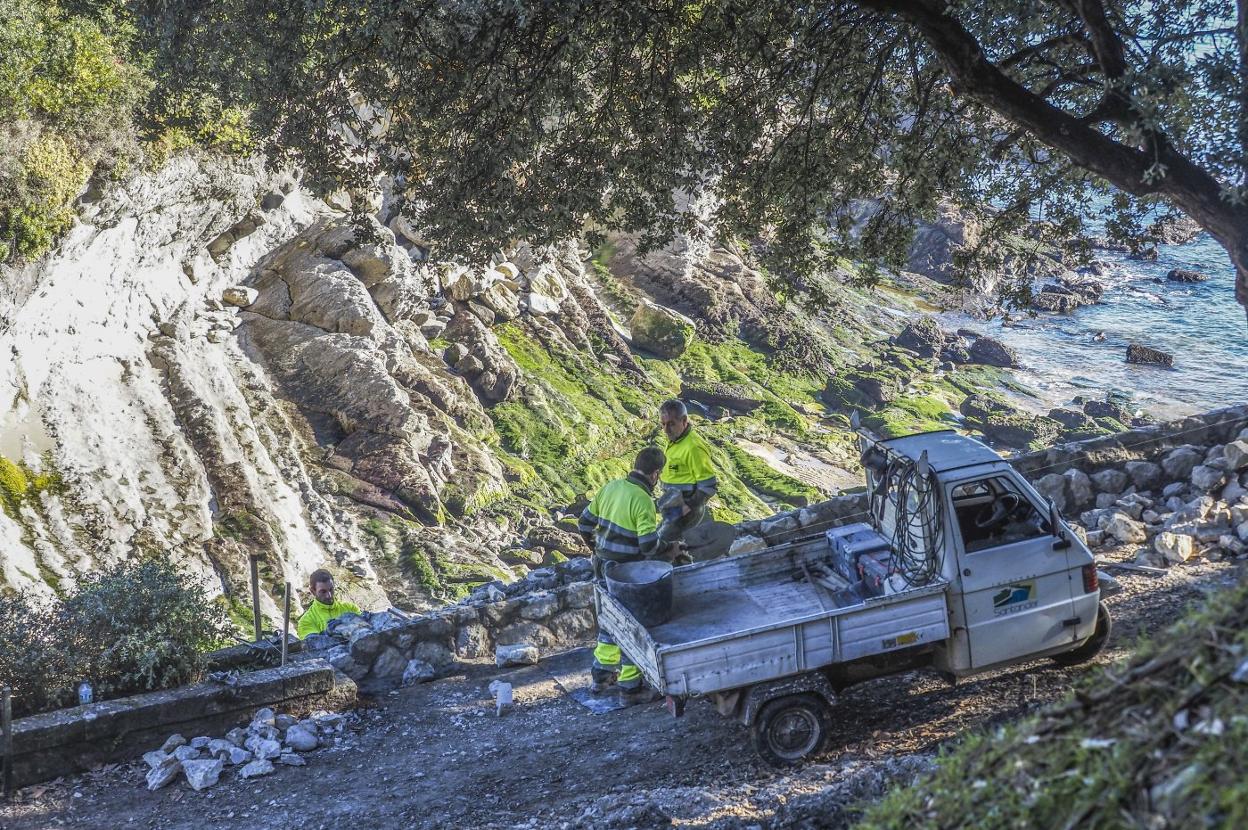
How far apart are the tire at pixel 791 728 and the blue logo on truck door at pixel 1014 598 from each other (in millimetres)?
1415

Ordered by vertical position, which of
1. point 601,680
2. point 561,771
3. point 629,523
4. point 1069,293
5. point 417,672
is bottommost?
point 561,771

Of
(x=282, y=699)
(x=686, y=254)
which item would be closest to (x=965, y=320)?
(x=686, y=254)

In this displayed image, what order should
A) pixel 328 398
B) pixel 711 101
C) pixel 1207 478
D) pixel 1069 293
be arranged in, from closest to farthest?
1. pixel 711 101
2. pixel 1207 478
3. pixel 328 398
4. pixel 1069 293

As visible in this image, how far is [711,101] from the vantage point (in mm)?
11289

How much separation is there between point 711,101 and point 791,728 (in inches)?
275

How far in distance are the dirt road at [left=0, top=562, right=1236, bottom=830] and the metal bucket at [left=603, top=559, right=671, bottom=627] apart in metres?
0.88

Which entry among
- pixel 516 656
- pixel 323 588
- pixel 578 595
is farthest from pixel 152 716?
pixel 578 595

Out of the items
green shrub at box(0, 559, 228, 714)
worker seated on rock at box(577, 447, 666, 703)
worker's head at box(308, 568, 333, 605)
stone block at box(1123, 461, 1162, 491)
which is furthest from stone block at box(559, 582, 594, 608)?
stone block at box(1123, 461, 1162, 491)

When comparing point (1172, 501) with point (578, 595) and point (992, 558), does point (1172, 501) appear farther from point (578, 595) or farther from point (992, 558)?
point (578, 595)

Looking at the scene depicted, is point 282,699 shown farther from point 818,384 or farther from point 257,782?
point 818,384

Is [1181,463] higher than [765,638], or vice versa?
[1181,463]

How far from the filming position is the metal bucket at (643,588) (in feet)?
25.1

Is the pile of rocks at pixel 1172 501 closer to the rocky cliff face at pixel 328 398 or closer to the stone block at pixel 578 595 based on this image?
the rocky cliff face at pixel 328 398

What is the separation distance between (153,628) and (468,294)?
17040mm
